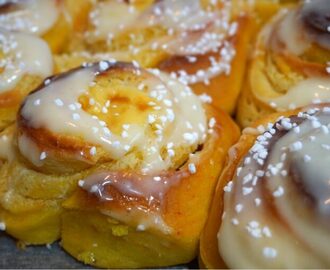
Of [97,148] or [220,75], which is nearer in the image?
[97,148]

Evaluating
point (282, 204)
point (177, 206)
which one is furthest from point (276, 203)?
point (177, 206)

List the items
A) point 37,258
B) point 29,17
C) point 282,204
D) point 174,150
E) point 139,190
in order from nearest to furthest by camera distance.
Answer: point 282,204 → point 139,190 → point 174,150 → point 37,258 → point 29,17

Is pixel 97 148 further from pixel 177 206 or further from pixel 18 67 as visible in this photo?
pixel 18 67

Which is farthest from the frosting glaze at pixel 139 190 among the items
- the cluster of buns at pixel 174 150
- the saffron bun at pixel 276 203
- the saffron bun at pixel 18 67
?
the saffron bun at pixel 18 67

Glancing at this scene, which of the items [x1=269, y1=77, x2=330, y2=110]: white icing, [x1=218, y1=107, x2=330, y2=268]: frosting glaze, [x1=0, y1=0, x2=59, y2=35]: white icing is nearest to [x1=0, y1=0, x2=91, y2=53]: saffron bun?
[x1=0, y1=0, x2=59, y2=35]: white icing

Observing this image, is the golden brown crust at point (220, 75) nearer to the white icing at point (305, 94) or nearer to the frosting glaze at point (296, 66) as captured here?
the frosting glaze at point (296, 66)

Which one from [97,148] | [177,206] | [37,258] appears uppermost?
[97,148]

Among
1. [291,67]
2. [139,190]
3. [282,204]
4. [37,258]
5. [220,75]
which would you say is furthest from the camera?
[220,75]
